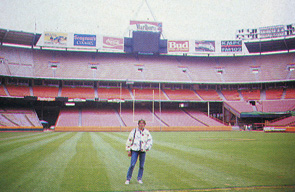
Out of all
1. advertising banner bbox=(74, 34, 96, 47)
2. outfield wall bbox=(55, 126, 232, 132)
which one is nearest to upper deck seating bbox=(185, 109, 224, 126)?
outfield wall bbox=(55, 126, 232, 132)

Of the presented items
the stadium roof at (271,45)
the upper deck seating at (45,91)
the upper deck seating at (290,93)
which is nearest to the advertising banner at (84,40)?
the upper deck seating at (45,91)

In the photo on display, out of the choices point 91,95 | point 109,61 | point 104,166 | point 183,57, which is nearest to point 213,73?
point 183,57

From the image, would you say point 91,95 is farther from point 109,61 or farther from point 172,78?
point 172,78

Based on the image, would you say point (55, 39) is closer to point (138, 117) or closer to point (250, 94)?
point (138, 117)

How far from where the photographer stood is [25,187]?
6.61m

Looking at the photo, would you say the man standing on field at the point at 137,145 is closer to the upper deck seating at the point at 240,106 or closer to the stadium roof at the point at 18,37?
the upper deck seating at the point at 240,106

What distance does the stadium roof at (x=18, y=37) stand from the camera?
1812 inches

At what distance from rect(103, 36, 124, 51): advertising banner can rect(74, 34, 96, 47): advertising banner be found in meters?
2.23

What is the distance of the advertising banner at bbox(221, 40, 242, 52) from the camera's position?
54.2 meters

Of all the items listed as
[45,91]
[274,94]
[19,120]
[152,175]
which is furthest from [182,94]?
[152,175]

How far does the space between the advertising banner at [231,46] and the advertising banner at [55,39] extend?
110ft

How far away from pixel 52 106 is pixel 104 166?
142ft

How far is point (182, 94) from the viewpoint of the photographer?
170 feet

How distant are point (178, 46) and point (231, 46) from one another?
11644 millimetres
